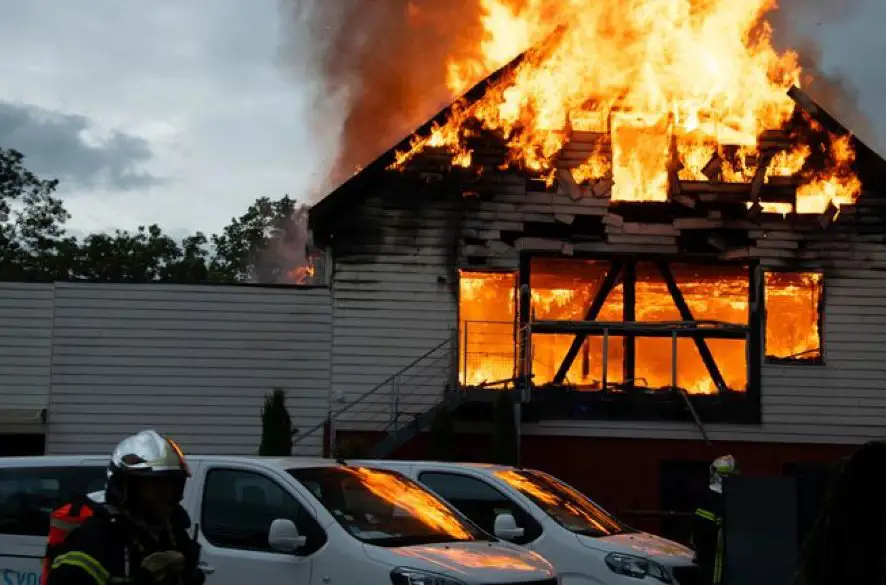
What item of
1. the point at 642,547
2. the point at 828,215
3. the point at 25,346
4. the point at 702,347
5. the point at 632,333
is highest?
the point at 828,215

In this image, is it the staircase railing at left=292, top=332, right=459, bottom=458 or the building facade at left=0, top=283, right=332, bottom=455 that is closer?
the staircase railing at left=292, top=332, right=459, bottom=458

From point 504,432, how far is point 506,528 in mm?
9224

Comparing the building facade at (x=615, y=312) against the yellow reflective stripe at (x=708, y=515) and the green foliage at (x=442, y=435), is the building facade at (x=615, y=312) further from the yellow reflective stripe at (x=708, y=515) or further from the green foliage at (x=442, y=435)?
the yellow reflective stripe at (x=708, y=515)

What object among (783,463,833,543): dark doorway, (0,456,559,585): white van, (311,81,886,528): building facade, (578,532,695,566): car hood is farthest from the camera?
(311,81,886,528): building facade

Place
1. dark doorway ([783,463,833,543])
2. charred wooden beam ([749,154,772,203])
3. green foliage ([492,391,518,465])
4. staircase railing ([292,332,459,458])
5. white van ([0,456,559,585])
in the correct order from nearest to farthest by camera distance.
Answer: white van ([0,456,559,585]) → dark doorway ([783,463,833,543]) → green foliage ([492,391,518,465]) → staircase railing ([292,332,459,458]) → charred wooden beam ([749,154,772,203])

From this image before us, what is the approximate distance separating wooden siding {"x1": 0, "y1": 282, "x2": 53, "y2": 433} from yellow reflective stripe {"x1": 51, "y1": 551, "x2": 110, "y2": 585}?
16.8m

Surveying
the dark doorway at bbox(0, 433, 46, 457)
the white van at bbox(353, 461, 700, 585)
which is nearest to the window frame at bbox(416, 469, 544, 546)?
the white van at bbox(353, 461, 700, 585)

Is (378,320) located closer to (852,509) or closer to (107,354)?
(107,354)

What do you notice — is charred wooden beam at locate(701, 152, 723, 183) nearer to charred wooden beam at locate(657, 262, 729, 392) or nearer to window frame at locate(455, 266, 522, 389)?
charred wooden beam at locate(657, 262, 729, 392)

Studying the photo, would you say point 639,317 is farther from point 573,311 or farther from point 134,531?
point 134,531

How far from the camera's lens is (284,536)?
7.73 meters

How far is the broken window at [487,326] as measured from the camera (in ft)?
66.8

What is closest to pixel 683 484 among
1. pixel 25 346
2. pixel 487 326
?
pixel 487 326

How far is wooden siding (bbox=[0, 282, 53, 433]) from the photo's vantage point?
2031cm
